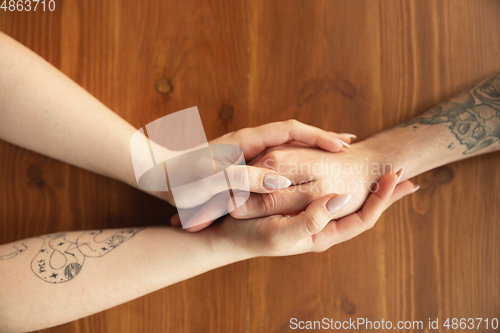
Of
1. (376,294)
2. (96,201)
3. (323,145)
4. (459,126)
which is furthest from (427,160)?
(96,201)

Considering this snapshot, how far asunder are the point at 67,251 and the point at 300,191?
60 cm

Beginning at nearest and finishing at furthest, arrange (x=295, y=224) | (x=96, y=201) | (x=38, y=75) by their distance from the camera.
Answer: (x=295, y=224) → (x=38, y=75) → (x=96, y=201)

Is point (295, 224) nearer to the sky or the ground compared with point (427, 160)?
nearer to the ground

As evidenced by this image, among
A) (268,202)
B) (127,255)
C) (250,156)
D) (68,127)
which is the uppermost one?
(68,127)

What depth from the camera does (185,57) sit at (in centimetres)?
95

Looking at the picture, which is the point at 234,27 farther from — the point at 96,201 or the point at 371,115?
the point at 96,201

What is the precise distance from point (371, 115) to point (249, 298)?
0.67 m

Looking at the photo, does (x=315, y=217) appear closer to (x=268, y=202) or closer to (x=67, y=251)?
(x=268, y=202)

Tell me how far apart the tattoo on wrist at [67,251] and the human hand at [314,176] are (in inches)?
13.5

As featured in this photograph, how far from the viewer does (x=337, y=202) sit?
0.68m

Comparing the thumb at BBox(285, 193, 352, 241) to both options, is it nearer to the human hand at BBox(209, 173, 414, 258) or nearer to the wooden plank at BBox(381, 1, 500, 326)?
the human hand at BBox(209, 173, 414, 258)

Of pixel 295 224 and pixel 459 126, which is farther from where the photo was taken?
pixel 459 126

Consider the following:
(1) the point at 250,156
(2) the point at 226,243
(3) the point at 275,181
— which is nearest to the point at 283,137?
(1) the point at 250,156

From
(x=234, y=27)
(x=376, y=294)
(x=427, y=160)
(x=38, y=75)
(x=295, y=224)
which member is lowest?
(x=376, y=294)
